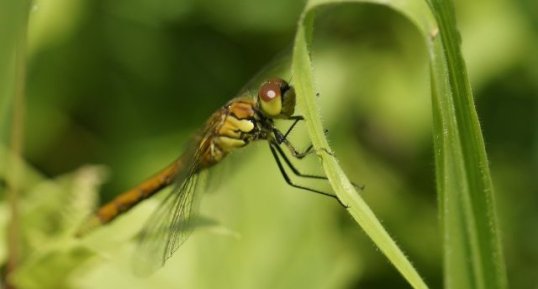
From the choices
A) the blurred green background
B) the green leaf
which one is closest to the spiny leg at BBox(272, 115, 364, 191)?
the blurred green background

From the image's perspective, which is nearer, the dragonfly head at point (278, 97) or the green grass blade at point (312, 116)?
the green grass blade at point (312, 116)

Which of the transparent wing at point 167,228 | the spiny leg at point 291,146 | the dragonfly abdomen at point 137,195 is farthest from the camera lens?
the dragonfly abdomen at point 137,195

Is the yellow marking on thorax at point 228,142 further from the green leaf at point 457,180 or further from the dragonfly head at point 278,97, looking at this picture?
the green leaf at point 457,180

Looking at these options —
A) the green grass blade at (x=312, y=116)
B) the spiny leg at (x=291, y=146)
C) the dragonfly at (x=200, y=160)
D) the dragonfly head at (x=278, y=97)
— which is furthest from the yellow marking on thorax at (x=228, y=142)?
the green grass blade at (x=312, y=116)

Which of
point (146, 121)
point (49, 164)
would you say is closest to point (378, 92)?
point (146, 121)

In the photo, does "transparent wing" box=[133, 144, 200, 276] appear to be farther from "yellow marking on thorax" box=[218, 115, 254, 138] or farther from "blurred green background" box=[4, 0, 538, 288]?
"blurred green background" box=[4, 0, 538, 288]

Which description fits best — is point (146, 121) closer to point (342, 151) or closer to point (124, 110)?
point (124, 110)

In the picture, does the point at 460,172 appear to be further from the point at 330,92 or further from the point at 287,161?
the point at 330,92
